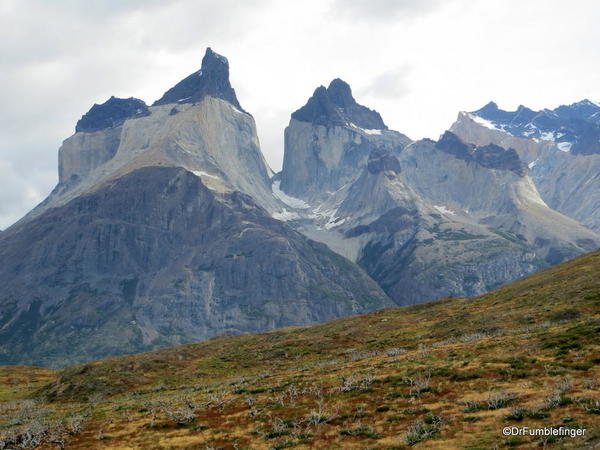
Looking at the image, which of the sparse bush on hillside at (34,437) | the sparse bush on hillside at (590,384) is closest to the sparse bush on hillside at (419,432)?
the sparse bush on hillside at (590,384)

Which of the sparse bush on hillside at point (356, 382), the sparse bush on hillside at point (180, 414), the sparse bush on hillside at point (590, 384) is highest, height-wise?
the sparse bush on hillside at point (180, 414)

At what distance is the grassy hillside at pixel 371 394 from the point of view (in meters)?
39.3

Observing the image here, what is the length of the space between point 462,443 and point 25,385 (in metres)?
96.8

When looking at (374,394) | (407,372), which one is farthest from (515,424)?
(407,372)

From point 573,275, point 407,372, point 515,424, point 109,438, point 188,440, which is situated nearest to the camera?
point 515,424

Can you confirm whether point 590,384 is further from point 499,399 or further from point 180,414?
point 180,414

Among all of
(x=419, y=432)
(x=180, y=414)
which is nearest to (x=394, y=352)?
(x=180, y=414)

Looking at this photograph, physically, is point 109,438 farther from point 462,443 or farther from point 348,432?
point 462,443

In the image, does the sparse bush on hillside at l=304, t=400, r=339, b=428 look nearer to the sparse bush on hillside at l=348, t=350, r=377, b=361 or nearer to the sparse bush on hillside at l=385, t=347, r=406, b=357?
the sparse bush on hillside at l=385, t=347, r=406, b=357

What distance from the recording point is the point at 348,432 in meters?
41.5

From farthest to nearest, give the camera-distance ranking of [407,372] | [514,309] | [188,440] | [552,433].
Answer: [514,309]
[407,372]
[188,440]
[552,433]

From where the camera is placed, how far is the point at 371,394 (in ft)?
167

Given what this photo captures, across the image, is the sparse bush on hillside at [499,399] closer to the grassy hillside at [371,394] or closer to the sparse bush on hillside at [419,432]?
the grassy hillside at [371,394]

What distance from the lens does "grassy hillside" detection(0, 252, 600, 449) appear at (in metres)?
39.3
